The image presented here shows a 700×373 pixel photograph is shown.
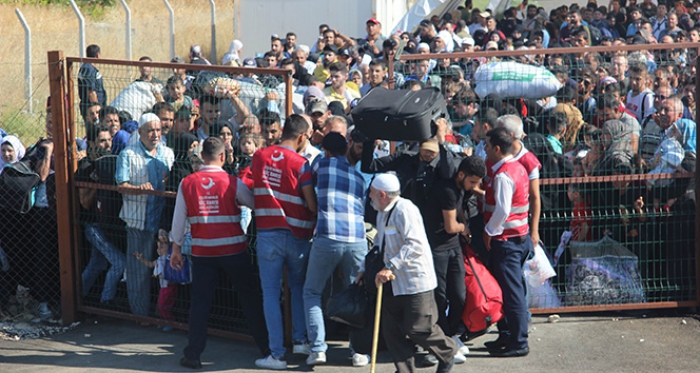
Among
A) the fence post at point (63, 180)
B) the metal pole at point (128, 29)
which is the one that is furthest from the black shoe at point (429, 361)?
the metal pole at point (128, 29)

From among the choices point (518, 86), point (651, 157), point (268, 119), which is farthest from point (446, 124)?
point (651, 157)

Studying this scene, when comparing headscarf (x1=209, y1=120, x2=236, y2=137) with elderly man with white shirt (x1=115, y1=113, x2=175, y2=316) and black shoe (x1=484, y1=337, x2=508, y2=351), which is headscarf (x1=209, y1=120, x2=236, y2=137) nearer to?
elderly man with white shirt (x1=115, y1=113, x2=175, y2=316)

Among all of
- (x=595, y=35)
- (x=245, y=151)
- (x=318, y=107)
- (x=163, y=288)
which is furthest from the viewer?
(x=595, y=35)

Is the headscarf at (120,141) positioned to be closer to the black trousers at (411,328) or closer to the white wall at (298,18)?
the black trousers at (411,328)

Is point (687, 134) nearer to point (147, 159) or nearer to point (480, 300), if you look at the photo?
point (480, 300)

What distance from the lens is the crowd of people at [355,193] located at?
6.71 meters

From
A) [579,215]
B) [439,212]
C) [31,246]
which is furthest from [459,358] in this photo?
[31,246]

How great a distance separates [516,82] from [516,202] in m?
1.23

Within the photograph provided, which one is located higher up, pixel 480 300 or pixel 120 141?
pixel 120 141

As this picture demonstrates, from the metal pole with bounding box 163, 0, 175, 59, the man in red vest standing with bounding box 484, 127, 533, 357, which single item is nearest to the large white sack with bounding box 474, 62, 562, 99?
the man in red vest standing with bounding box 484, 127, 533, 357

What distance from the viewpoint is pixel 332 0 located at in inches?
843

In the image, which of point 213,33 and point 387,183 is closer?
point 387,183

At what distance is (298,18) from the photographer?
2178 centimetres

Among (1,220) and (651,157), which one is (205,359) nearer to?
(1,220)
